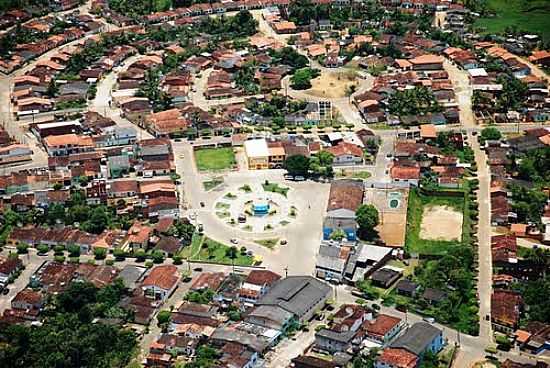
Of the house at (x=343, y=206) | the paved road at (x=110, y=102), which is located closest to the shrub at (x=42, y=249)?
the house at (x=343, y=206)

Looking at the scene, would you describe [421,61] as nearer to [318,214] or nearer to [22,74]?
[318,214]

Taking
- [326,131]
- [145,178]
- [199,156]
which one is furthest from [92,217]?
[326,131]

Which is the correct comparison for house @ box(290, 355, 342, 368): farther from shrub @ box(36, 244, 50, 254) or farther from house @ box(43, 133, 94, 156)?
house @ box(43, 133, 94, 156)

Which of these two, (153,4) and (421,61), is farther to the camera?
(153,4)

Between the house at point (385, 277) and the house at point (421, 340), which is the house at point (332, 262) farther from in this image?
the house at point (421, 340)

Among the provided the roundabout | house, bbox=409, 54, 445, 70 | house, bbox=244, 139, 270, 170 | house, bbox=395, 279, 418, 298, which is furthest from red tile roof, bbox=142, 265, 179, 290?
house, bbox=409, 54, 445, 70

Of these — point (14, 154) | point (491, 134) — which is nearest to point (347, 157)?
point (491, 134)

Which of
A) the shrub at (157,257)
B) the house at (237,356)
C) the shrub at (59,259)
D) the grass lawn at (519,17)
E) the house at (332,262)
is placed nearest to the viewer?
the house at (237,356)
